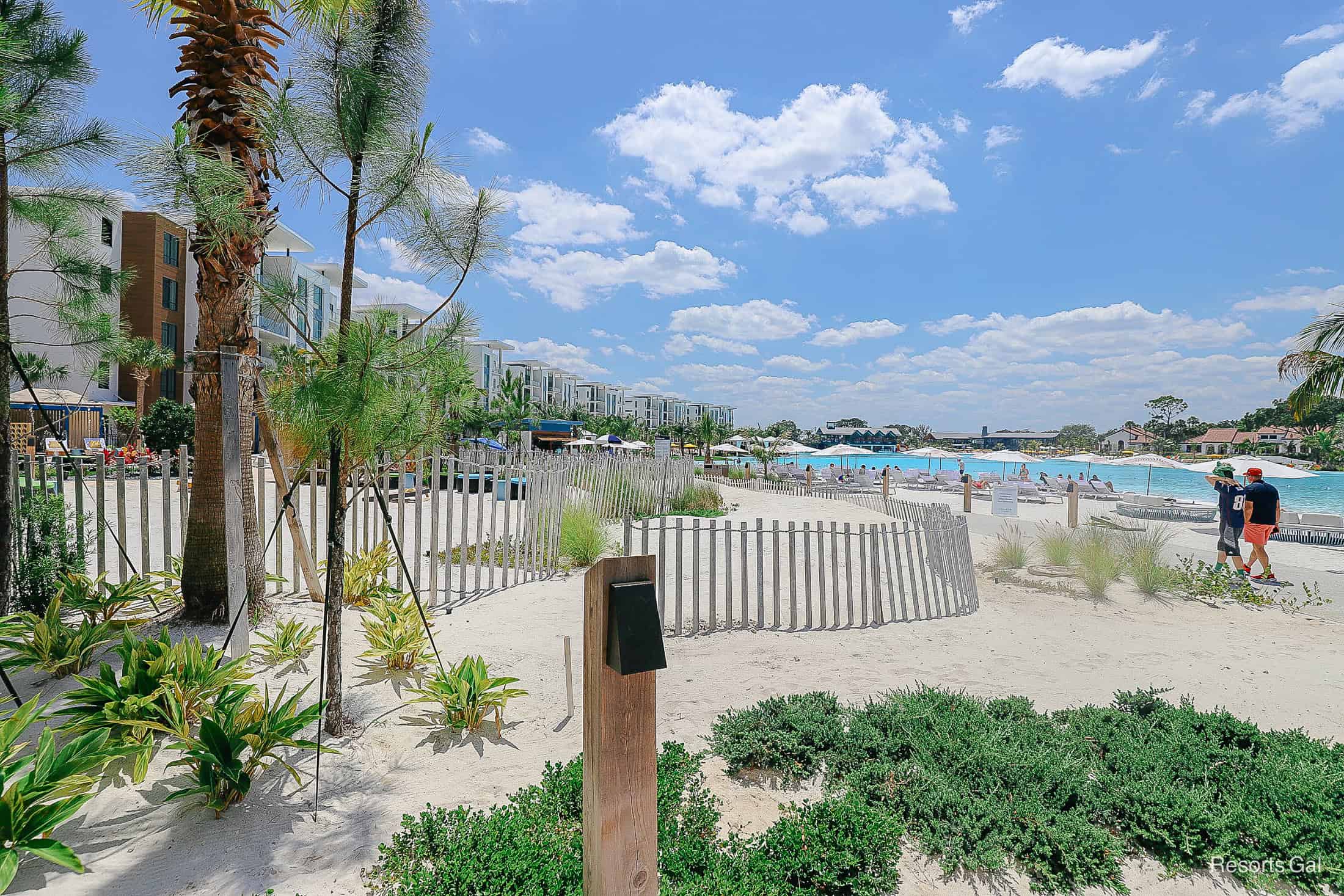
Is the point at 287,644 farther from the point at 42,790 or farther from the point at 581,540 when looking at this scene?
the point at 581,540

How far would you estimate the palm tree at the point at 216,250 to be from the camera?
493 centimetres

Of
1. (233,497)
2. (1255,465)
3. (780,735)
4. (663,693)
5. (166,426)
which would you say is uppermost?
(166,426)

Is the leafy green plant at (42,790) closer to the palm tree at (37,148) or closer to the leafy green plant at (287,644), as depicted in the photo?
the leafy green plant at (287,644)

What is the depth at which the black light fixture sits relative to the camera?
1701 millimetres

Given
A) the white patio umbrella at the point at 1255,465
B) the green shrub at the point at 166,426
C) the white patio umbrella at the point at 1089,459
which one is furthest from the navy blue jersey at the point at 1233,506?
the green shrub at the point at 166,426

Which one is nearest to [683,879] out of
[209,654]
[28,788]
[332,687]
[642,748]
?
[642,748]

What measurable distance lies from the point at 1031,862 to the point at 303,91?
5.71m

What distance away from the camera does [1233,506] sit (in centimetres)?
1002

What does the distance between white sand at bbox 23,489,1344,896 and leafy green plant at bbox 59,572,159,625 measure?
0.68 metres

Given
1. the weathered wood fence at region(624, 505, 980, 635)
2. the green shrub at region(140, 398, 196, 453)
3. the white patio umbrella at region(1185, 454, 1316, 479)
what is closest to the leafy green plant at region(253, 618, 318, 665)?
the weathered wood fence at region(624, 505, 980, 635)

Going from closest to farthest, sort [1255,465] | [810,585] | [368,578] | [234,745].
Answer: [234,745], [368,578], [810,585], [1255,465]

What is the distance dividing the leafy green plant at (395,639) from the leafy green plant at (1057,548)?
8774 mm

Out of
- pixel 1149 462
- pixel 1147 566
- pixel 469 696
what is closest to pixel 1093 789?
pixel 469 696

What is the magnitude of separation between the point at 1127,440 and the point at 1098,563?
120445 mm
